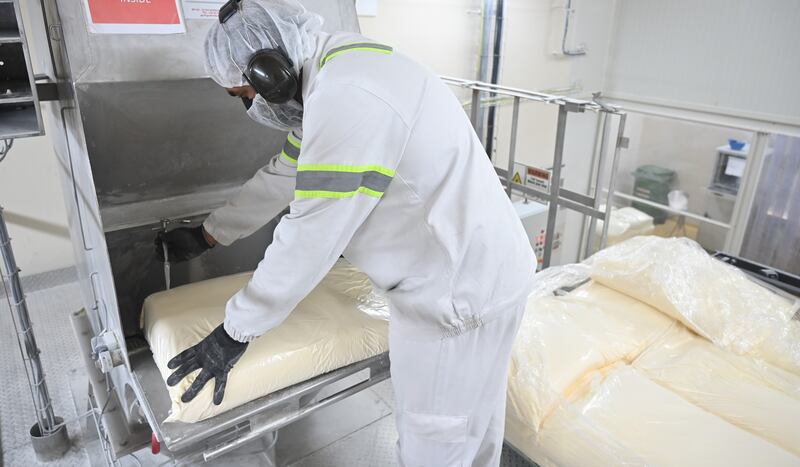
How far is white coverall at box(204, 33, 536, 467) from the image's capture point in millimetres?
1001

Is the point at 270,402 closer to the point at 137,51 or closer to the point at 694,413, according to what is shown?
the point at 137,51

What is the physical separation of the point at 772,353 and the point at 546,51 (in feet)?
9.34

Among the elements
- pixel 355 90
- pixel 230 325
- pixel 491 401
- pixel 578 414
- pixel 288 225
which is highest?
pixel 355 90

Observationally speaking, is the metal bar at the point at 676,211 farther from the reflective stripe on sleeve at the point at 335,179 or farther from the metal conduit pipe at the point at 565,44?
the reflective stripe on sleeve at the point at 335,179

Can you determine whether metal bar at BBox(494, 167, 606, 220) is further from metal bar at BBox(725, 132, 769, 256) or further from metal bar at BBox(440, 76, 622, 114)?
metal bar at BBox(725, 132, 769, 256)

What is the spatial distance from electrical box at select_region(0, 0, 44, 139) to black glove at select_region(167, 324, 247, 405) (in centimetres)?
60

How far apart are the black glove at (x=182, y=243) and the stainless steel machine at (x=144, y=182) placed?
0.06 metres

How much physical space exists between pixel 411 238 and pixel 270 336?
0.49m

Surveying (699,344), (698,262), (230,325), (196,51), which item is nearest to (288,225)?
(230,325)

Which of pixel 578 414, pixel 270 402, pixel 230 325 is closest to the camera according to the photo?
pixel 230 325

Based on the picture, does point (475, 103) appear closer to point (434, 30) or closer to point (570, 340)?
point (434, 30)

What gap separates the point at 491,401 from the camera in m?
1.36

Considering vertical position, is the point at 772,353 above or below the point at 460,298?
below

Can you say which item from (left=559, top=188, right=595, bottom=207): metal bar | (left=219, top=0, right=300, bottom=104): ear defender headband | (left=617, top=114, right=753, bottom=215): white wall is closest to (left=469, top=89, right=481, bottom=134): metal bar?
(left=559, top=188, right=595, bottom=207): metal bar
